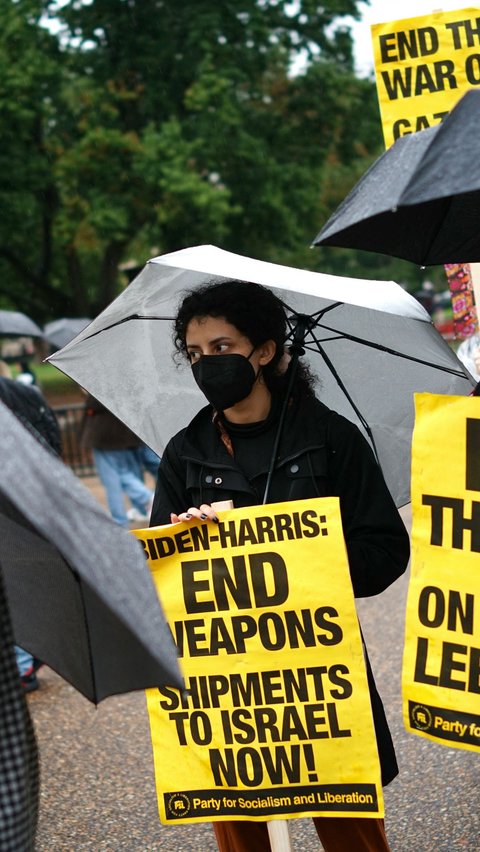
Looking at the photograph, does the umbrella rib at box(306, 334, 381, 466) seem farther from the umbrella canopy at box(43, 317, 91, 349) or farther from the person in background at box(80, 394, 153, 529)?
the umbrella canopy at box(43, 317, 91, 349)

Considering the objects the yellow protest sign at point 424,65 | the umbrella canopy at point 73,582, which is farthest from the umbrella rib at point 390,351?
the umbrella canopy at point 73,582

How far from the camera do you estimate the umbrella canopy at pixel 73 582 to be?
1.96m

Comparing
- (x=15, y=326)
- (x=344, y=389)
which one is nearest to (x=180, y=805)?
(x=344, y=389)

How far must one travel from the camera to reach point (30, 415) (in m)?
7.11

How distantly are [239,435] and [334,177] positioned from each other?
92.4 feet

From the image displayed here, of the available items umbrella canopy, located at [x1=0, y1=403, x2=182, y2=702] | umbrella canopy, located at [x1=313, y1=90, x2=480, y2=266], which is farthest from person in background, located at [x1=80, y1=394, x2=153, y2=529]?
umbrella canopy, located at [x1=0, y1=403, x2=182, y2=702]

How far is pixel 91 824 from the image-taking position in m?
4.89

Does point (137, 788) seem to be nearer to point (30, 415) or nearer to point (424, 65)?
point (30, 415)

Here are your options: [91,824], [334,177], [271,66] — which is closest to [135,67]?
[271,66]

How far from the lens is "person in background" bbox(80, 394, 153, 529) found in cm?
1045

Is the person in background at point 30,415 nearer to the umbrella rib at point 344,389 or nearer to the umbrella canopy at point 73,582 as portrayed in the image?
the umbrella rib at point 344,389

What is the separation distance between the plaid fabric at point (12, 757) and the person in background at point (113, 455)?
321 inches

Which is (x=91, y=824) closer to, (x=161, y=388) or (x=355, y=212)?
(x=161, y=388)

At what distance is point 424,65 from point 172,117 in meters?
14.1
